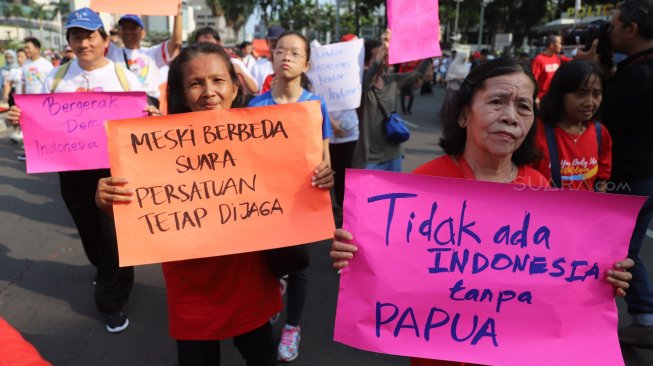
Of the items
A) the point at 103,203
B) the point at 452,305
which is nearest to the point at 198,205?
the point at 103,203

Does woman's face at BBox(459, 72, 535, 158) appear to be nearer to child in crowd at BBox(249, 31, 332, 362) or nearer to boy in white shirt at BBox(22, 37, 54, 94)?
child in crowd at BBox(249, 31, 332, 362)

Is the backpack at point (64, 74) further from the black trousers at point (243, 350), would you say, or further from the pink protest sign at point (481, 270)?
the pink protest sign at point (481, 270)

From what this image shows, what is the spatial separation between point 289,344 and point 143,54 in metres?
2.62

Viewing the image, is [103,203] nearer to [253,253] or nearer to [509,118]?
[253,253]

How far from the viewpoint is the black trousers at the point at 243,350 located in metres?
1.83

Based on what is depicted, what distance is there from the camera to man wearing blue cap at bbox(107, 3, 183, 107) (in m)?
3.67

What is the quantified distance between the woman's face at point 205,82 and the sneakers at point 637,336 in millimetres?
2645

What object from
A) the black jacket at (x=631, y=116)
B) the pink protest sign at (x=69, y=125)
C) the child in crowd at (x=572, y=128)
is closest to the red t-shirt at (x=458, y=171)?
the child in crowd at (x=572, y=128)

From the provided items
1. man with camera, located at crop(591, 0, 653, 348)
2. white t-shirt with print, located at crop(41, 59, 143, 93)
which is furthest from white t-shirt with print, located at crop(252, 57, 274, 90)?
man with camera, located at crop(591, 0, 653, 348)

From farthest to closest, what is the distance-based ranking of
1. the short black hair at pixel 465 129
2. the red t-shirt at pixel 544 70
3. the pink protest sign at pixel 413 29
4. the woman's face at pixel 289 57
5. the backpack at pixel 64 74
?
the red t-shirt at pixel 544 70, the pink protest sign at pixel 413 29, the backpack at pixel 64 74, the woman's face at pixel 289 57, the short black hair at pixel 465 129

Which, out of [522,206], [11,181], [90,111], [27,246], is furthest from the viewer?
[11,181]

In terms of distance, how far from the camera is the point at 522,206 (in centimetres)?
144

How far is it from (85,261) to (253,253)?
2.84 m

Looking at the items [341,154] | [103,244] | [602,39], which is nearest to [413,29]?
[341,154]
